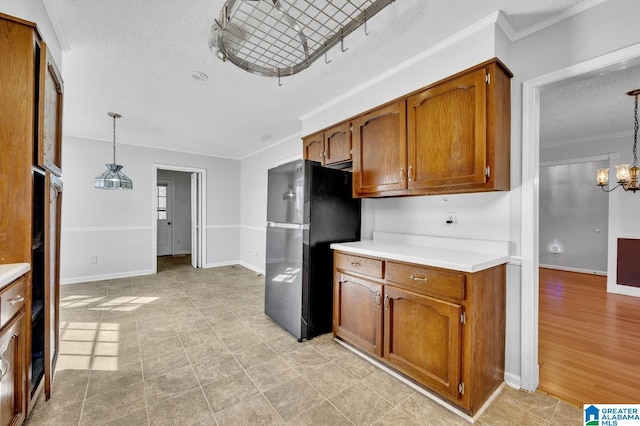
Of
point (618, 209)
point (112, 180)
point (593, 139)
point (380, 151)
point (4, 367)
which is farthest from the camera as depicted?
point (593, 139)

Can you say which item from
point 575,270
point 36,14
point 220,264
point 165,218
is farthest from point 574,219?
point 165,218

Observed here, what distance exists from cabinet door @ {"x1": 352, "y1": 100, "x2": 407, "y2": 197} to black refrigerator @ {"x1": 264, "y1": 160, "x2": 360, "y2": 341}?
0.95ft

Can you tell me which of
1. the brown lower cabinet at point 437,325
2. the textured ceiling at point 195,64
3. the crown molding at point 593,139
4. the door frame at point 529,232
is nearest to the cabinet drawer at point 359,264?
the brown lower cabinet at point 437,325

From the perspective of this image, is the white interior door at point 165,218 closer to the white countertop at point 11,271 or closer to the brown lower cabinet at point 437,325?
the white countertop at point 11,271

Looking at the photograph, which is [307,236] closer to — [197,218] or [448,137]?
[448,137]

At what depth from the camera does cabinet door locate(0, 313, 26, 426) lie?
1.17 m

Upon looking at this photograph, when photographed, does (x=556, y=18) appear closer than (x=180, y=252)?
Yes

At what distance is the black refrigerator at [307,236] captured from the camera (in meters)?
2.55

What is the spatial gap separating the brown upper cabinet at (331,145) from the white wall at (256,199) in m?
1.30

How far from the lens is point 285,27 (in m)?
1.76

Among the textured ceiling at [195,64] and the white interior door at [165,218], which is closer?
the textured ceiling at [195,64]

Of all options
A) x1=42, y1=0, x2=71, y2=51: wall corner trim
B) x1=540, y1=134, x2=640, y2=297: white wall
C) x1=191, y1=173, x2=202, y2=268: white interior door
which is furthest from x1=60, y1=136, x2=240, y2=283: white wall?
x1=540, y1=134, x2=640, y2=297: white wall

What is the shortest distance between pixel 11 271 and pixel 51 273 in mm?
755

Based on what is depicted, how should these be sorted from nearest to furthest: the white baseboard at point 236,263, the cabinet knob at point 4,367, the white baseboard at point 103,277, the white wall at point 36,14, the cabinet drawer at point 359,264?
the cabinet knob at point 4,367, the white wall at point 36,14, the cabinet drawer at point 359,264, the white baseboard at point 103,277, the white baseboard at point 236,263
